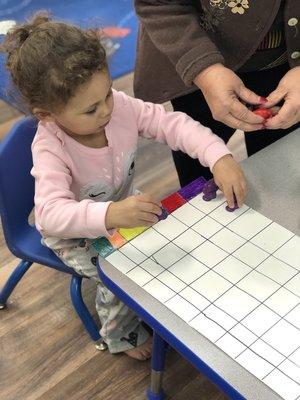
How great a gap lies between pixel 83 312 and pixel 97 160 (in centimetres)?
48

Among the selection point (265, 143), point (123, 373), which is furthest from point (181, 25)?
point (123, 373)

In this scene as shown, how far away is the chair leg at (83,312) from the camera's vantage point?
51.1 inches

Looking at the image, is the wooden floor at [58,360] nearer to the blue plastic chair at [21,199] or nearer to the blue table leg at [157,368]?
the blue table leg at [157,368]

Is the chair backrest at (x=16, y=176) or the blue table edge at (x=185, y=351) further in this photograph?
the chair backrest at (x=16, y=176)

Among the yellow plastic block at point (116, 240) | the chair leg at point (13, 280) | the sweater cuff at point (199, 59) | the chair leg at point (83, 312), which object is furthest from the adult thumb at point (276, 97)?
the chair leg at point (13, 280)

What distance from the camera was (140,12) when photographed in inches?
37.3

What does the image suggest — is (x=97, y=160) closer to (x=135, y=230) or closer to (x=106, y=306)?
(x=135, y=230)

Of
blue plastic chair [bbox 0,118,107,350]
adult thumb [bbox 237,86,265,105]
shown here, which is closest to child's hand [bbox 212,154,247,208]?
adult thumb [bbox 237,86,265,105]

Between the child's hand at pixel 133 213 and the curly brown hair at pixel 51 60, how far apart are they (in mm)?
218

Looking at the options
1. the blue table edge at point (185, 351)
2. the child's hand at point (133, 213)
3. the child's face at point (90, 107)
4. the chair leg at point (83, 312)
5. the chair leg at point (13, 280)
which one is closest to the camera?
the blue table edge at point (185, 351)

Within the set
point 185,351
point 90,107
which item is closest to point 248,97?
point 90,107

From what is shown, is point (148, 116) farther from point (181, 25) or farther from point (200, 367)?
point (200, 367)

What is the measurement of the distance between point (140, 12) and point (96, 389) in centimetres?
88

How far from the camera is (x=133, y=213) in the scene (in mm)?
787
